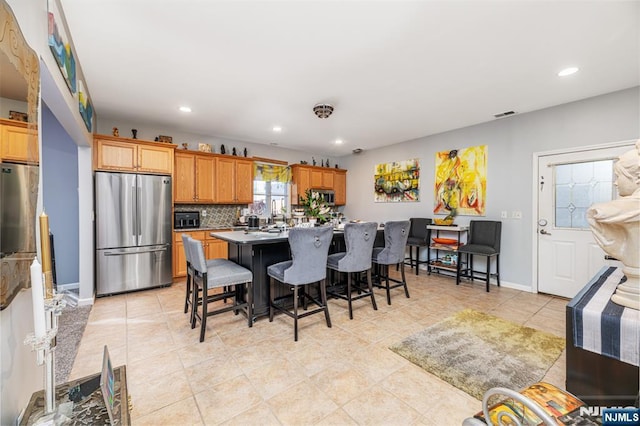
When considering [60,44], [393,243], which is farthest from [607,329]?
[60,44]

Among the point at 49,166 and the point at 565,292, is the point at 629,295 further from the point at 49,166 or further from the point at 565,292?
the point at 49,166

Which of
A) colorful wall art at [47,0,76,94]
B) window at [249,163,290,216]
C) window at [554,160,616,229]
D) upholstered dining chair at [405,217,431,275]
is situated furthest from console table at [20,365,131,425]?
window at [249,163,290,216]

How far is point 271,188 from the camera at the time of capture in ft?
20.7

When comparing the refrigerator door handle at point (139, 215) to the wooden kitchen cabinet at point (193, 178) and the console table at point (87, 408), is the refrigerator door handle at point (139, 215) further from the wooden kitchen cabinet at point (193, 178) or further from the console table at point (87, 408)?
the console table at point (87, 408)

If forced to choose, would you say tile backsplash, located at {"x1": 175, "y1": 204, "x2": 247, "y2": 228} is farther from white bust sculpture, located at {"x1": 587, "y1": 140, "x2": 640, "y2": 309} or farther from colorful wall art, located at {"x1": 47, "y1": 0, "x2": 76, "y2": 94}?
white bust sculpture, located at {"x1": 587, "y1": 140, "x2": 640, "y2": 309}

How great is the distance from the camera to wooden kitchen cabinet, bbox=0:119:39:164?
84cm

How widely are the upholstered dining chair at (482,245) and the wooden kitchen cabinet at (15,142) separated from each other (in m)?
4.74

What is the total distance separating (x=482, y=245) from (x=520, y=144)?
165 centimetres

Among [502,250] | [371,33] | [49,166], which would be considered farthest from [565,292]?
[49,166]

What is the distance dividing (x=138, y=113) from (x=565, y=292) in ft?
22.1

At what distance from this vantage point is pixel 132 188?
3.98 metres

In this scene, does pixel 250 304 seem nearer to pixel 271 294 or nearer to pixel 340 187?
pixel 271 294

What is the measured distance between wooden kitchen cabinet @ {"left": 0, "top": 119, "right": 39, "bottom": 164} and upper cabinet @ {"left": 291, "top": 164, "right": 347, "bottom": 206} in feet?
17.9

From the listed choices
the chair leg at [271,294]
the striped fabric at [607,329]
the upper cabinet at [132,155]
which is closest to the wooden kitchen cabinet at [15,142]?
the chair leg at [271,294]
